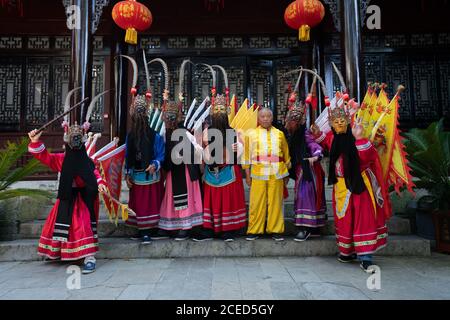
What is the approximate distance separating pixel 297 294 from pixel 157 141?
8.10 ft

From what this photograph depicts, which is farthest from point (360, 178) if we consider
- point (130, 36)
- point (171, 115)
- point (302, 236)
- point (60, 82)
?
point (60, 82)

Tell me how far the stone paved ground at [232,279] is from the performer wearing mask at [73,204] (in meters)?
0.21

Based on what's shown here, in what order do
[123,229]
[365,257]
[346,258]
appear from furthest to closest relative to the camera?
[123,229], [346,258], [365,257]

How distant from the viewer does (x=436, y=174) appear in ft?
13.2

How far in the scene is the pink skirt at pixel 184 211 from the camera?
3916mm

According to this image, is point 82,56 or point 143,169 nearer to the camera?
point 143,169

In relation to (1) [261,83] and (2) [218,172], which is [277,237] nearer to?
(2) [218,172]

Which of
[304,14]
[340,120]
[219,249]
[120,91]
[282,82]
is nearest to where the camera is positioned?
[340,120]

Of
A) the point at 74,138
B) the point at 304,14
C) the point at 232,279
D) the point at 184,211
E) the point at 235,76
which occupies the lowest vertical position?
the point at 232,279

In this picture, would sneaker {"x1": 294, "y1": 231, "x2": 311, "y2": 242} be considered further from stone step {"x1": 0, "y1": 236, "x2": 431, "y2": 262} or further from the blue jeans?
the blue jeans

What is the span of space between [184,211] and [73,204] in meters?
1.29

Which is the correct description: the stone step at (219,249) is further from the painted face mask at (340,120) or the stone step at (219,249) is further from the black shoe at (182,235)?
the painted face mask at (340,120)

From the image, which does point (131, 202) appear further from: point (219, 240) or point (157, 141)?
point (219, 240)
